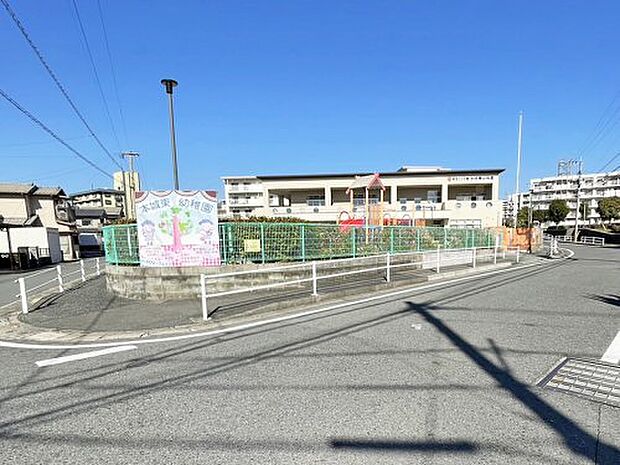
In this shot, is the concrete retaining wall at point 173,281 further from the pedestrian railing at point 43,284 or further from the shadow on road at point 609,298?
the shadow on road at point 609,298

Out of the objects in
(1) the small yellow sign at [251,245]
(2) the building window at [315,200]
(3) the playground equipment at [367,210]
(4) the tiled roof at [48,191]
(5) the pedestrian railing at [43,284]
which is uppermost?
(4) the tiled roof at [48,191]

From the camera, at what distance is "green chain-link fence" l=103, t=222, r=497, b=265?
8.42 metres

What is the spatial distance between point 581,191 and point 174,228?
8825cm

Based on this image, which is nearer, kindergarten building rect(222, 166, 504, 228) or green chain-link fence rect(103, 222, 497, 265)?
green chain-link fence rect(103, 222, 497, 265)

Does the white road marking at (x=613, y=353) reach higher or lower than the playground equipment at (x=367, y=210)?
lower

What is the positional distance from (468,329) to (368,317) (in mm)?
1694

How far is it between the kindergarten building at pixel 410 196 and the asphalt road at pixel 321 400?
1030 inches

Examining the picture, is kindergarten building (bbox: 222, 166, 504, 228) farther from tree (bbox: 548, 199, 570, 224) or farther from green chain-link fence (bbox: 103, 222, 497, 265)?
tree (bbox: 548, 199, 570, 224)

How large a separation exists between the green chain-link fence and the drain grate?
659 cm

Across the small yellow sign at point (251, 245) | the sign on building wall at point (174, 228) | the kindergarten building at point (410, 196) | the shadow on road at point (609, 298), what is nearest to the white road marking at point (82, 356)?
the sign on building wall at point (174, 228)

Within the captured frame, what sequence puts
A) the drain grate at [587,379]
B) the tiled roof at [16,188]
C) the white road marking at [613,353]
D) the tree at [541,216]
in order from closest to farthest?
the drain grate at [587,379] → the white road marking at [613,353] → the tiled roof at [16,188] → the tree at [541,216]

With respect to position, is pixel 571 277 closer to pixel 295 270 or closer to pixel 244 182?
pixel 295 270

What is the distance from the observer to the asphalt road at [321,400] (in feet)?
7.79

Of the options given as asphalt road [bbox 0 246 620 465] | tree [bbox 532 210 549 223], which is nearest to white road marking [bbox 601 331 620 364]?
asphalt road [bbox 0 246 620 465]
